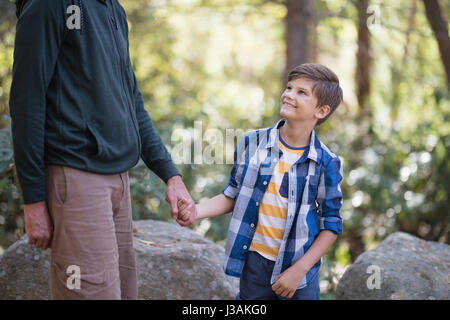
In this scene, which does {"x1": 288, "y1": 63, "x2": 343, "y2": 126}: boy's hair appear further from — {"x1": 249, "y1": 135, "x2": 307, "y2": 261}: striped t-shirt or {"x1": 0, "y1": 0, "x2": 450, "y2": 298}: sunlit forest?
{"x1": 0, "y1": 0, "x2": 450, "y2": 298}: sunlit forest

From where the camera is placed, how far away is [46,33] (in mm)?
1584

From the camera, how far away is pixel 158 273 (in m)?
2.94

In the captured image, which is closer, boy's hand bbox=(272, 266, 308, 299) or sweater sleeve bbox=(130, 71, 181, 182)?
boy's hand bbox=(272, 266, 308, 299)

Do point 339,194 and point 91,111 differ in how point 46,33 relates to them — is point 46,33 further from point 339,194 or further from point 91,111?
point 339,194

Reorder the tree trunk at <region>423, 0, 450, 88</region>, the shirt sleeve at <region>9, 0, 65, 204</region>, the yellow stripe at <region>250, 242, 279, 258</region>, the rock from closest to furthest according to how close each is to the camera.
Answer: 1. the shirt sleeve at <region>9, 0, 65, 204</region>
2. the yellow stripe at <region>250, 242, 279, 258</region>
3. the rock
4. the tree trunk at <region>423, 0, 450, 88</region>

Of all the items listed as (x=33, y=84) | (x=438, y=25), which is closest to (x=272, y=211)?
(x=33, y=84)

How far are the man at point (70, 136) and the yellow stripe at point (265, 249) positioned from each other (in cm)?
67

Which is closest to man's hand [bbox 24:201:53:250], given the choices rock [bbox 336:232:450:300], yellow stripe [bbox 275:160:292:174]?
yellow stripe [bbox 275:160:292:174]

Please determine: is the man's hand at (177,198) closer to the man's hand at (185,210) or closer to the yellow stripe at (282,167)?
the man's hand at (185,210)

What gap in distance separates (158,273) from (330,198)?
135cm

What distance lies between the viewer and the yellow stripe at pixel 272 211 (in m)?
2.11

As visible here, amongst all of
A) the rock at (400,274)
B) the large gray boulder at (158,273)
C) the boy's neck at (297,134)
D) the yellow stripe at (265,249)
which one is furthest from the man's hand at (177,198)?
the rock at (400,274)

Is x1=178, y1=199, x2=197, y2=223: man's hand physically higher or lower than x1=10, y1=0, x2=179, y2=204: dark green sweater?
lower

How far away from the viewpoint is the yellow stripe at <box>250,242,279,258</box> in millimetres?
2111
